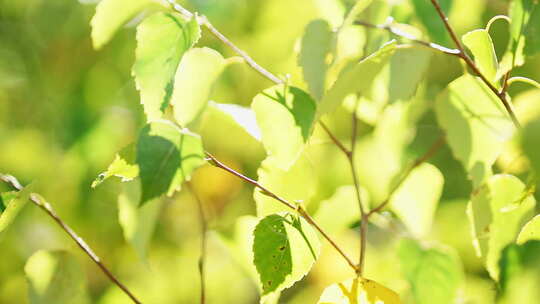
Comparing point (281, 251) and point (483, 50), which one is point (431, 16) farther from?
point (281, 251)

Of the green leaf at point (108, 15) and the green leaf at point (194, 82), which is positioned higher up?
the green leaf at point (108, 15)

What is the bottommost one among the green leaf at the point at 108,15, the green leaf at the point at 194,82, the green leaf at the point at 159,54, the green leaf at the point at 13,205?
the green leaf at the point at 194,82

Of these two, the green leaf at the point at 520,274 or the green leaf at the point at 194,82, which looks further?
the green leaf at the point at 194,82

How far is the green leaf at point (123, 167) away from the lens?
48 centimetres

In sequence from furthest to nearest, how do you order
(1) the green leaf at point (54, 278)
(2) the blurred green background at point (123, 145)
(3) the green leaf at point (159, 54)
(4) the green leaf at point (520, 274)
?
(2) the blurred green background at point (123, 145) → (1) the green leaf at point (54, 278) → (3) the green leaf at point (159, 54) → (4) the green leaf at point (520, 274)

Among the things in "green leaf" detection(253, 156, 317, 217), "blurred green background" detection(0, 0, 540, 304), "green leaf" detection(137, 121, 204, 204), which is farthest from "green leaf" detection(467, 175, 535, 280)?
"blurred green background" detection(0, 0, 540, 304)

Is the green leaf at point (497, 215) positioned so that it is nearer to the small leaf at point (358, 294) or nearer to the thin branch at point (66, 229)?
the small leaf at point (358, 294)

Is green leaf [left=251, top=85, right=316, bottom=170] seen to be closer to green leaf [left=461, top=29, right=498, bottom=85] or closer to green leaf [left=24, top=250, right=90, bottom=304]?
green leaf [left=461, top=29, right=498, bottom=85]

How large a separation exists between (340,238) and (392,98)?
52 cm

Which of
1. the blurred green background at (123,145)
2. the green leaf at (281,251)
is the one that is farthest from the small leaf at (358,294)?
the blurred green background at (123,145)

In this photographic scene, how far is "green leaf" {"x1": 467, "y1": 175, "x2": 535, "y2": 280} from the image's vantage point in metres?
0.55

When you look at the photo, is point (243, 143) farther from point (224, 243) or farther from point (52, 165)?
point (224, 243)

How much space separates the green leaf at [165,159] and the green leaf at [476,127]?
8.9 inches

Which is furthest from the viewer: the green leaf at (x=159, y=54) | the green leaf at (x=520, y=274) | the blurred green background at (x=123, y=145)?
the blurred green background at (x=123, y=145)
